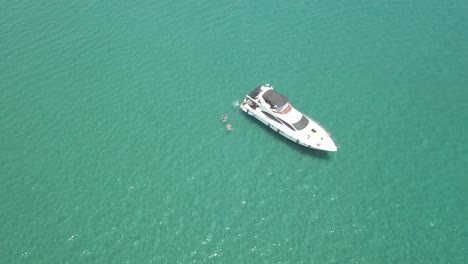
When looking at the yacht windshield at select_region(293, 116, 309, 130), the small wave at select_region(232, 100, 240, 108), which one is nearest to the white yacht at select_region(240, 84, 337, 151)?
the yacht windshield at select_region(293, 116, 309, 130)

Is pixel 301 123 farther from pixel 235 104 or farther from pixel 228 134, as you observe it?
pixel 235 104

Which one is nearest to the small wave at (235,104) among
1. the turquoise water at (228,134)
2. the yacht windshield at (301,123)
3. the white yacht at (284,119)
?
the turquoise water at (228,134)

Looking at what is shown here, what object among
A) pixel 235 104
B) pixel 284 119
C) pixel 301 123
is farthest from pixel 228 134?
pixel 301 123

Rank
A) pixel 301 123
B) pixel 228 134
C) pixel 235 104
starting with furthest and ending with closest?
1. pixel 235 104
2. pixel 228 134
3. pixel 301 123

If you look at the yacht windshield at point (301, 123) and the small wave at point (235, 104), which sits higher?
the small wave at point (235, 104)

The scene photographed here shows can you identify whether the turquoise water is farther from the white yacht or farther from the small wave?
the white yacht

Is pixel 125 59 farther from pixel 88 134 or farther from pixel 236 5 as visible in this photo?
pixel 236 5

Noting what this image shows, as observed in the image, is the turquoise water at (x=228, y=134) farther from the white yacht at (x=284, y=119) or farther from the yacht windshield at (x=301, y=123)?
the yacht windshield at (x=301, y=123)
